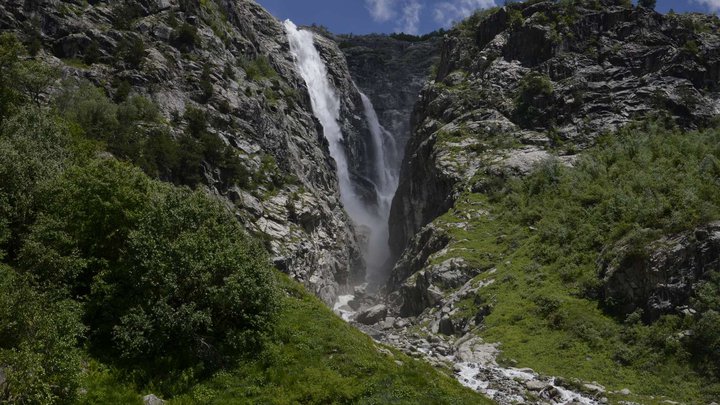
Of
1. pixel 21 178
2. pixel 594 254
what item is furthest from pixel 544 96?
pixel 21 178

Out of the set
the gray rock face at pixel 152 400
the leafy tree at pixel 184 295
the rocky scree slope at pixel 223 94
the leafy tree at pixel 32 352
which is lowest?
the gray rock face at pixel 152 400

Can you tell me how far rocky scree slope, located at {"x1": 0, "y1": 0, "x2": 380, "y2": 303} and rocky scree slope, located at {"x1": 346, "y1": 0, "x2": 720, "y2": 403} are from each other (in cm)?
1152

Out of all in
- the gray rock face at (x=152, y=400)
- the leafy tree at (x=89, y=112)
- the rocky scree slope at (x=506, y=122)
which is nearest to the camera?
the gray rock face at (x=152, y=400)

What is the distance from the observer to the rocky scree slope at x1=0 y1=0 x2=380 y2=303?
60.9m

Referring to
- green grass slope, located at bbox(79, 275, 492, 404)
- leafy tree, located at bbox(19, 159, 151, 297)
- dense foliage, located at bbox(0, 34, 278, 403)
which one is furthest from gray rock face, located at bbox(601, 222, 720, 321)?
leafy tree, located at bbox(19, 159, 151, 297)

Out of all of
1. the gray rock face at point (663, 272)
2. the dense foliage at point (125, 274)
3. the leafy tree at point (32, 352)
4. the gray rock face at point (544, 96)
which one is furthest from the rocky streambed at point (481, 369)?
the leafy tree at point (32, 352)

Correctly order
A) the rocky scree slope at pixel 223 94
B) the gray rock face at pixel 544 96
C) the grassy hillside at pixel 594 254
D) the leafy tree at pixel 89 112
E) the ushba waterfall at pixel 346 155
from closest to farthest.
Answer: the grassy hillside at pixel 594 254 → the leafy tree at pixel 89 112 → the rocky scree slope at pixel 223 94 → the gray rock face at pixel 544 96 → the ushba waterfall at pixel 346 155

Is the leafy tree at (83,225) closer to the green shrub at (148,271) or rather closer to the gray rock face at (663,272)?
the green shrub at (148,271)

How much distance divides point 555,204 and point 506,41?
47842mm

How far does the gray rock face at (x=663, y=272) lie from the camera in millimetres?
31641

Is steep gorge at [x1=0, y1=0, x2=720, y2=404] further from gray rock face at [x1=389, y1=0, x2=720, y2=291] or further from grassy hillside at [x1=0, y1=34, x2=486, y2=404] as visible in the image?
grassy hillside at [x1=0, y1=34, x2=486, y2=404]

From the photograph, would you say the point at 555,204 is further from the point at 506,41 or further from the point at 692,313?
the point at 506,41

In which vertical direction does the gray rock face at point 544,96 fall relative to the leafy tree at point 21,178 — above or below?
above

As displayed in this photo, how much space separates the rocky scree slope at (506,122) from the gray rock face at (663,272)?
5.8 inches
